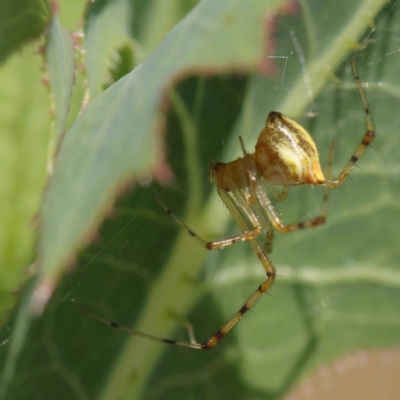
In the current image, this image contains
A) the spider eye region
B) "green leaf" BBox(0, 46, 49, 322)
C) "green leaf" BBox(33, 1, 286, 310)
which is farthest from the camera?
the spider eye region

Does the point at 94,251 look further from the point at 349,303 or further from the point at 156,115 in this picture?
the point at 349,303

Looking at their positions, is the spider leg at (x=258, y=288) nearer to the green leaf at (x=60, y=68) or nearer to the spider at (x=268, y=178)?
the spider at (x=268, y=178)

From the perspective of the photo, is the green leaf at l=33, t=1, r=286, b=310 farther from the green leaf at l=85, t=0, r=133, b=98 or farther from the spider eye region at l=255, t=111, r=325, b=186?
the spider eye region at l=255, t=111, r=325, b=186

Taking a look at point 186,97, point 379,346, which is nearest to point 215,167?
point 186,97

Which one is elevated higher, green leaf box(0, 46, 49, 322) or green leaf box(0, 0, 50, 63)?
green leaf box(0, 0, 50, 63)

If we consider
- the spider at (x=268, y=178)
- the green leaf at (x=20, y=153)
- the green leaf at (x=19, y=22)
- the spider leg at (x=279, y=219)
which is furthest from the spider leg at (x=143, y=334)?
the green leaf at (x=19, y=22)

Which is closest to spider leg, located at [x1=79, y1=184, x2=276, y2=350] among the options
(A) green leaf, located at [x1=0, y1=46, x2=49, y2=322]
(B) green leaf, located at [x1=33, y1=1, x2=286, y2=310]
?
(A) green leaf, located at [x1=0, y1=46, x2=49, y2=322]

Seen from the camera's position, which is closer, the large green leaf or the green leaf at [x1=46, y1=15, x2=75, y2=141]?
the green leaf at [x1=46, y1=15, x2=75, y2=141]
